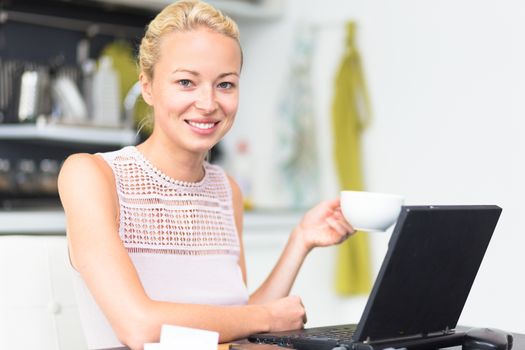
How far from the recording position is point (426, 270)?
1288mm

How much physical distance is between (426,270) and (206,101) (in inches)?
22.7

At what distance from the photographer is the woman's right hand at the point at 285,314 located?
151cm

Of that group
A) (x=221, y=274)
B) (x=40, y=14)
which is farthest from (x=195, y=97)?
(x=40, y=14)

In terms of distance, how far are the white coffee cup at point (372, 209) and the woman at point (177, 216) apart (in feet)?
0.65

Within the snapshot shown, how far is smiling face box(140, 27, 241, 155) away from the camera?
1.64 meters

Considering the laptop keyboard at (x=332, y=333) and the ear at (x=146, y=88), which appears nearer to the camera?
the laptop keyboard at (x=332, y=333)

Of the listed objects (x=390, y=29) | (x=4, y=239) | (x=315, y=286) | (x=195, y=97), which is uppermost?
(x=390, y=29)

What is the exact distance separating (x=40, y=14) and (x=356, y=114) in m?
1.38

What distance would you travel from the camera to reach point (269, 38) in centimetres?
394

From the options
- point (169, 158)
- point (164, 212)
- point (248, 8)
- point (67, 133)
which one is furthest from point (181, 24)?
point (248, 8)

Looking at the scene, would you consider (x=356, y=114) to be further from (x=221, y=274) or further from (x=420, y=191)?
(x=221, y=274)

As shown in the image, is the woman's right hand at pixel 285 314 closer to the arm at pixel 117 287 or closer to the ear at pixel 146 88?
the arm at pixel 117 287

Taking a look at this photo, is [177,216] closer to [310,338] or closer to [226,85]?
[226,85]

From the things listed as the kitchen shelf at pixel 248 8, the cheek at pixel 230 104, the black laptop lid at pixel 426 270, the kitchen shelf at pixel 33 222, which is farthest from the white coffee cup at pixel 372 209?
the kitchen shelf at pixel 248 8
